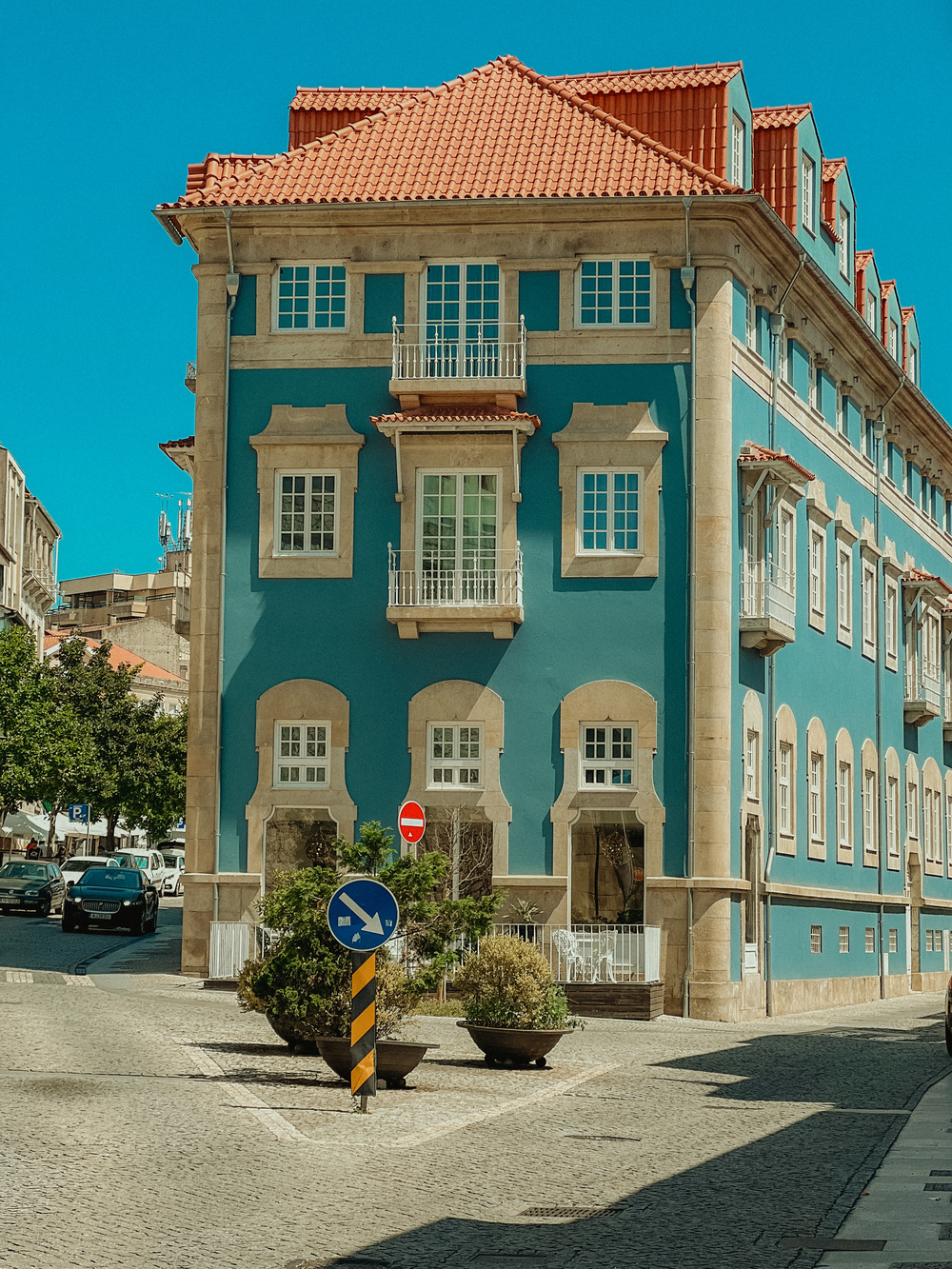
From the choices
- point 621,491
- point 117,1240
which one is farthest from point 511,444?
point 117,1240

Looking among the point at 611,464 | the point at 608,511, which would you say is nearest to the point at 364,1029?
the point at 608,511

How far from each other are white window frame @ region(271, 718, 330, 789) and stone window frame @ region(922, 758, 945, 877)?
20.5 m

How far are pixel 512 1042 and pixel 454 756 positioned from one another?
473 inches

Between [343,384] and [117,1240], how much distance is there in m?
23.6

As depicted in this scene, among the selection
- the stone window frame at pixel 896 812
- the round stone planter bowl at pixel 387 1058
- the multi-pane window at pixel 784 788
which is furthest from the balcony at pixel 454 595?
the stone window frame at pixel 896 812

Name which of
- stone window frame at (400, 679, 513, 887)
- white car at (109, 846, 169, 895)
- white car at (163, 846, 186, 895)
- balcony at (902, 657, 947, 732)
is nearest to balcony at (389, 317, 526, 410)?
stone window frame at (400, 679, 513, 887)

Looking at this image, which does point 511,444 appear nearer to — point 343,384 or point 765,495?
point 343,384

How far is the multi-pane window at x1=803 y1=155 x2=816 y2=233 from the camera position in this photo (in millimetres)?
36969

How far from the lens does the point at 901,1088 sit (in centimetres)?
1959

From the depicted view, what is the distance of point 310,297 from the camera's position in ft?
106

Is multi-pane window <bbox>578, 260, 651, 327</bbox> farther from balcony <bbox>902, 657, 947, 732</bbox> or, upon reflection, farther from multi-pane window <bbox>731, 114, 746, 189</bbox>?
balcony <bbox>902, 657, 947, 732</bbox>

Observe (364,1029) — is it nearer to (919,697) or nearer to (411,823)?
(411,823)

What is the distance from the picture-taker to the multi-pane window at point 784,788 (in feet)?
113

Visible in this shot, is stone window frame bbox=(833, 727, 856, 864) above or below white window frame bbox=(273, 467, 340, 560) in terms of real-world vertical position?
below
